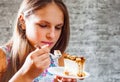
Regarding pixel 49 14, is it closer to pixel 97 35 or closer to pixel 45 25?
pixel 45 25

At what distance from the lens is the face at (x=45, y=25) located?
1.07 m

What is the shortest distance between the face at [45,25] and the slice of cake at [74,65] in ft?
0.45

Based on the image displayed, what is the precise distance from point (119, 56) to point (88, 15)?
72 centimetres

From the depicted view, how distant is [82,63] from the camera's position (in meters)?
1.19

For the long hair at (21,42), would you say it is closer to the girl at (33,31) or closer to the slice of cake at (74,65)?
the girl at (33,31)

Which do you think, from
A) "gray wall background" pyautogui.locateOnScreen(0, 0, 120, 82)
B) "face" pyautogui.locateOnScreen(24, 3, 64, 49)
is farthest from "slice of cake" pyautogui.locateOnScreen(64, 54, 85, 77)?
"gray wall background" pyautogui.locateOnScreen(0, 0, 120, 82)

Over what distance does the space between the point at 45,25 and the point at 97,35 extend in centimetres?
306

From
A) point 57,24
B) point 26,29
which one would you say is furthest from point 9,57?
point 57,24

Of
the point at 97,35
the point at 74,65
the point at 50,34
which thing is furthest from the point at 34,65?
the point at 97,35

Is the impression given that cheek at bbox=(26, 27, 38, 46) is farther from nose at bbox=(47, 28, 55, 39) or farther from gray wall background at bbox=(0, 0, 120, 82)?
gray wall background at bbox=(0, 0, 120, 82)

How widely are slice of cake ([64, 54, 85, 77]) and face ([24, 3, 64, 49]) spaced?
0.45 ft

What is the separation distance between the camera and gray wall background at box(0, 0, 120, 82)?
4031 mm

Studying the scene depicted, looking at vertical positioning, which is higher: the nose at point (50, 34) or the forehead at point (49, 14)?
the forehead at point (49, 14)

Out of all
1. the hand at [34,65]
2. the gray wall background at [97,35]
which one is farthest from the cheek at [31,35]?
the gray wall background at [97,35]
